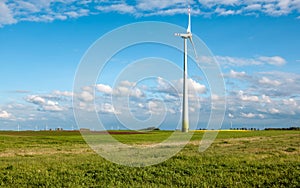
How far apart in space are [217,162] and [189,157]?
8.42ft

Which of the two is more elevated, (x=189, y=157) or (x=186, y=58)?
(x=186, y=58)

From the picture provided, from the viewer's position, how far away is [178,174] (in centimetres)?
2234

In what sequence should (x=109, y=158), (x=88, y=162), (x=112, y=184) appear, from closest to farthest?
(x=112, y=184), (x=88, y=162), (x=109, y=158)

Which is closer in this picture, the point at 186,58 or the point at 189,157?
the point at 189,157

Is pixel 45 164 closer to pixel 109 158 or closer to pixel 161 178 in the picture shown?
pixel 109 158

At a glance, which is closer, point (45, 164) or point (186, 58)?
point (45, 164)

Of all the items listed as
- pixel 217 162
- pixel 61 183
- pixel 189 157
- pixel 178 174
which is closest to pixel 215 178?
pixel 178 174

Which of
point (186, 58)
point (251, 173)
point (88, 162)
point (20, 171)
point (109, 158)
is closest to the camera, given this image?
point (251, 173)

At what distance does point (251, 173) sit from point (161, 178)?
4989 millimetres

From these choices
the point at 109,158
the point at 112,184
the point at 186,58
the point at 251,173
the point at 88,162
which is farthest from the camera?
the point at 186,58

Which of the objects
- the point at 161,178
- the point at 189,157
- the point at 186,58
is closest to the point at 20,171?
the point at 161,178

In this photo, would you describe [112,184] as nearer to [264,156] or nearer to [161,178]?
[161,178]

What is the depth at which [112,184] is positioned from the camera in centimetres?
2080

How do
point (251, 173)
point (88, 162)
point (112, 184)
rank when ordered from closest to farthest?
point (112, 184)
point (251, 173)
point (88, 162)
